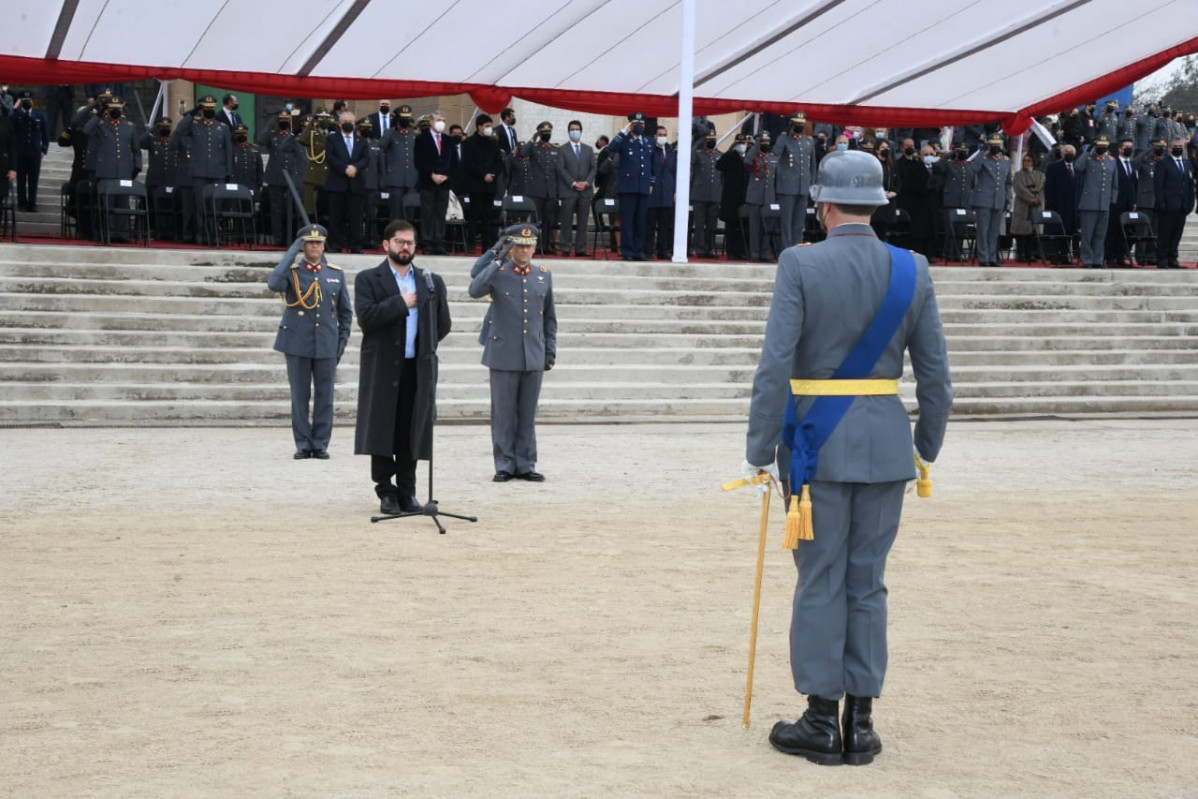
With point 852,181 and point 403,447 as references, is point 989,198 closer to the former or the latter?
point 403,447

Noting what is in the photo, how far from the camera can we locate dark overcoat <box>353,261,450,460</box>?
8.99m

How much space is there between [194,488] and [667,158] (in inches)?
431

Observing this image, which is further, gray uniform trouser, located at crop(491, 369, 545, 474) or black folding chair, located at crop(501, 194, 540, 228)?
black folding chair, located at crop(501, 194, 540, 228)

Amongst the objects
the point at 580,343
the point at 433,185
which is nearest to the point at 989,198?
the point at 580,343

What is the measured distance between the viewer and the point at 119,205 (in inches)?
734

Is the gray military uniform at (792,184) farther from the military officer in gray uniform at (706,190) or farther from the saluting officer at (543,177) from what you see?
the saluting officer at (543,177)

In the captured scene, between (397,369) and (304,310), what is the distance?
3017mm

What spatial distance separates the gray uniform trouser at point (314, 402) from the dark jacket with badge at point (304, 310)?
9 centimetres

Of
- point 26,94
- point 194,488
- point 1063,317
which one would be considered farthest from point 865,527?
point 26,94

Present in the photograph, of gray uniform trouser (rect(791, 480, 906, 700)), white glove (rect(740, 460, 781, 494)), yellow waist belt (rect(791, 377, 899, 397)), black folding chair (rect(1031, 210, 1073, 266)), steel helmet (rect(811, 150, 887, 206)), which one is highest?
steel helmet (rect(811, 150, 887, 206))

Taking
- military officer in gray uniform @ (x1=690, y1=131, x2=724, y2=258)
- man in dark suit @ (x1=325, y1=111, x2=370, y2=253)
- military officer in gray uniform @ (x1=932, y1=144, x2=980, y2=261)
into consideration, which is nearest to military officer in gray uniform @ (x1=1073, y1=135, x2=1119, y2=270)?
military officer in gray uniform @ (x1=932, y1=144, x2=980, y2=261)

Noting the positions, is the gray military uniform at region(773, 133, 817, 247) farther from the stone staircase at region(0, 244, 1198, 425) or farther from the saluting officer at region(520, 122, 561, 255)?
the saluting officer at region(520, 122, 561, 255)

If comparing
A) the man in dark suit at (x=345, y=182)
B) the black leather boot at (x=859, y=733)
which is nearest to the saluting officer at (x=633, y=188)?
the man in dark suit at (x=345, y=182)

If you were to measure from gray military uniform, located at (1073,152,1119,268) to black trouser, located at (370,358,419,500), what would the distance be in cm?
1425
